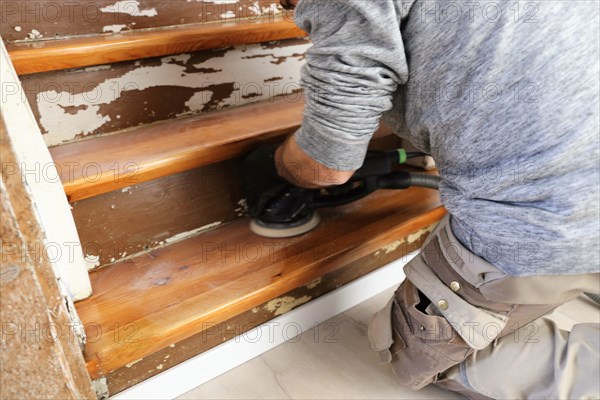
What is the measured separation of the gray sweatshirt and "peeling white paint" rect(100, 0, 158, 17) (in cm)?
50

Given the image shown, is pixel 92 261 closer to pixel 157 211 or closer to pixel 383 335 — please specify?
pixel 157 211

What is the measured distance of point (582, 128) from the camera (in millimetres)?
652

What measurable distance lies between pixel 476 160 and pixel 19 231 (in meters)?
0.65

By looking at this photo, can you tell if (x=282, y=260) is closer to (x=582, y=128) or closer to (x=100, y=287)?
(x=100, y=287)

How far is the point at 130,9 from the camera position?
3.52 ft

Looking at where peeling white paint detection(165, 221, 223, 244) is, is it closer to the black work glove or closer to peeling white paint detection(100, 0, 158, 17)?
the black work glove

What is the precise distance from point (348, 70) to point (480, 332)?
0.52 meters

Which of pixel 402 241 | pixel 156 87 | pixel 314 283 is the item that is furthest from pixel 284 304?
pixel 156 87

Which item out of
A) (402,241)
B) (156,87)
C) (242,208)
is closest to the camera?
(156,87)

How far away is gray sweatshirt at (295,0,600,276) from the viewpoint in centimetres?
63

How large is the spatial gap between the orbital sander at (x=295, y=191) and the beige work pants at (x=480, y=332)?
287 millimetres

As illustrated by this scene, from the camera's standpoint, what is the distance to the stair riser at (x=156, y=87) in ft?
3.17

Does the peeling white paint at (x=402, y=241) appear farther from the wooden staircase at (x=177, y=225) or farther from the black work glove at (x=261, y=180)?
the black work glove at (x=261, y=180)

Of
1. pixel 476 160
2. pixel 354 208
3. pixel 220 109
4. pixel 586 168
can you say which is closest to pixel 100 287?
pixel 220 109
